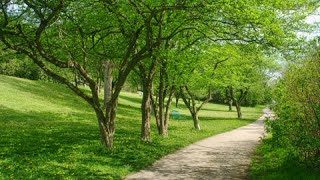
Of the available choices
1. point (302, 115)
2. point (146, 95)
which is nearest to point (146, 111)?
point (146, 95)

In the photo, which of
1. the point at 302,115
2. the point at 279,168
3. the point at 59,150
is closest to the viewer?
the point at 302,115

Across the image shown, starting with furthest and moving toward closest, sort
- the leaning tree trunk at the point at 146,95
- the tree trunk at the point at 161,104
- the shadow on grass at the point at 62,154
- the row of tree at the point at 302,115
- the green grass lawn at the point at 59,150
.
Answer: the tree trunk at the point at 161,104 < the leaning tree trunk at the point at 146,95 < the green grass lawn at the point at 59,150 < the shadow on grass at the point at 62,154 < the row of tree at the point at 302,115

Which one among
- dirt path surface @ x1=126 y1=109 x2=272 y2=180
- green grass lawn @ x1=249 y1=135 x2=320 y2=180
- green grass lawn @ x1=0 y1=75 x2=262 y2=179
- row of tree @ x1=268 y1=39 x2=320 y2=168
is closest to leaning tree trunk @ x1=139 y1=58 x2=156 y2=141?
green grass lawn @ x1=0 y1=75 x2=262 y2=179

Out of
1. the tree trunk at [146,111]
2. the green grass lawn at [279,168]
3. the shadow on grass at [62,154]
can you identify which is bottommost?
the shadow on grass at [62,154]

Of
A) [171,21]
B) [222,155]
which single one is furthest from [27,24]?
[222,155]

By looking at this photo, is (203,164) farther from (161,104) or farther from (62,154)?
(161,104)

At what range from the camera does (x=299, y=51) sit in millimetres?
15984

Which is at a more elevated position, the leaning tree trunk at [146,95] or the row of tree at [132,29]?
the row of tree at [132,29]

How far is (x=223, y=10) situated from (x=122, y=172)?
7211 mm

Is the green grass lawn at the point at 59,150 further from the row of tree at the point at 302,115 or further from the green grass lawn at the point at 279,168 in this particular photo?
the row of tree at the point at 302,115

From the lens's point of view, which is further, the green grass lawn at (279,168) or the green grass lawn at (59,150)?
the green grass lawn at (59,150)

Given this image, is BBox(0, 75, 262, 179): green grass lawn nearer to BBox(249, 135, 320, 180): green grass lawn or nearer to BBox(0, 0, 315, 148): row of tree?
BBox(0, 0, 315, 148): row of tree

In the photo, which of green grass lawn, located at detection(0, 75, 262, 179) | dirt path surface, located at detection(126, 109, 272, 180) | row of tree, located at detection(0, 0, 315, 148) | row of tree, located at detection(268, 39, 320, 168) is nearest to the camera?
row of tree, located at detection(268, 39, 320, 168)

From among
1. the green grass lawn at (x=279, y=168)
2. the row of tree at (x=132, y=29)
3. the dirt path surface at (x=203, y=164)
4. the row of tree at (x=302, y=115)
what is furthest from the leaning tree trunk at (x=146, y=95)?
the row of tree at (x=302, y=115)
